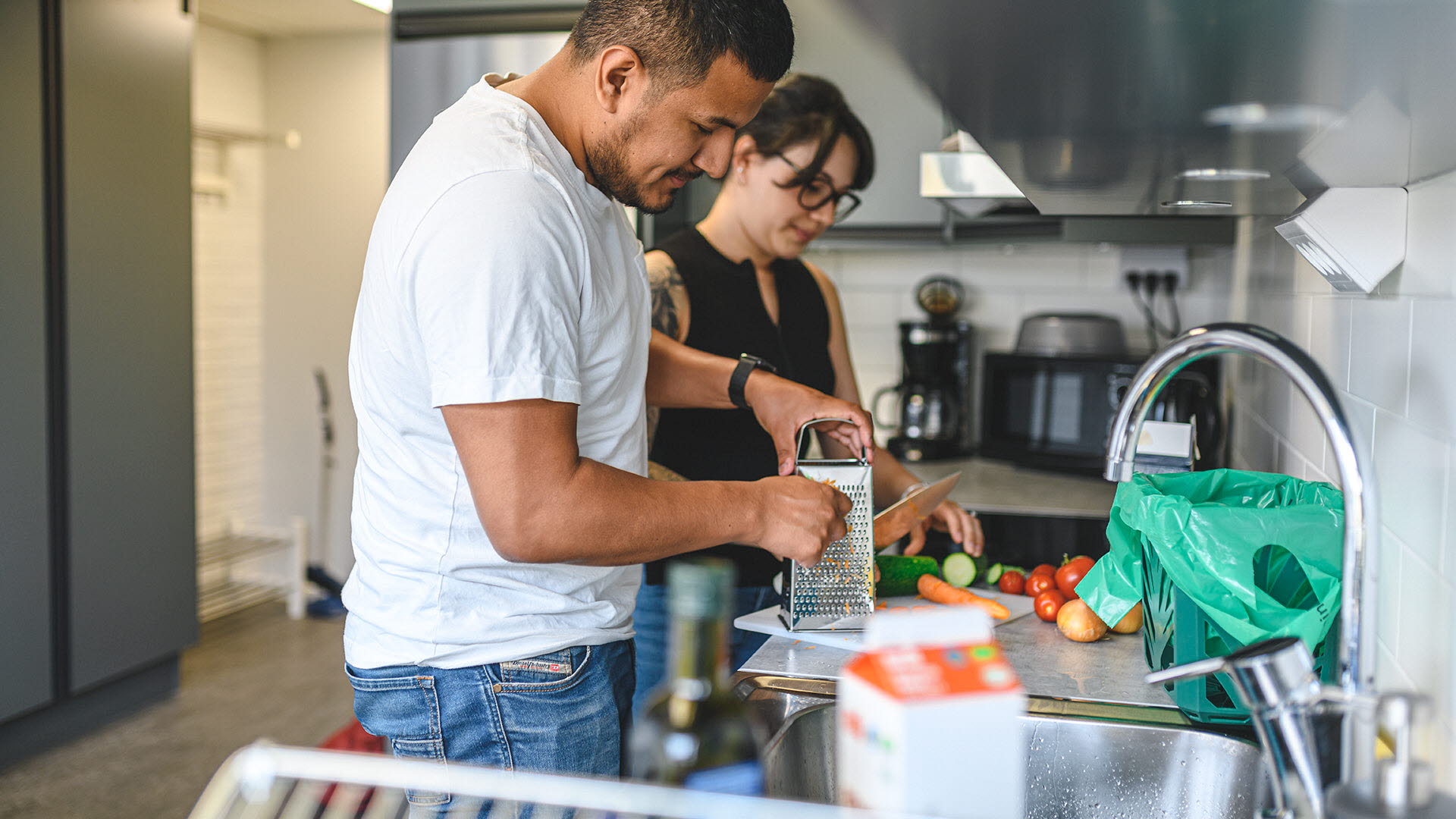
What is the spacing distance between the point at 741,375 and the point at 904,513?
29cm

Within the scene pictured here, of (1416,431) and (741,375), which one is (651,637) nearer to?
(741,375)

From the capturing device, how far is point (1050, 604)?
1.47 metres

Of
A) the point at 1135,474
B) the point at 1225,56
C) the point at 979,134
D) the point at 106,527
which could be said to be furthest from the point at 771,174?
the point at 106,527

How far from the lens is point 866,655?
549 millimetres

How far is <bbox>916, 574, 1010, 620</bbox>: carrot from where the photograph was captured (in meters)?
1.46

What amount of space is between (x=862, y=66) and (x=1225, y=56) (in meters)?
2.33

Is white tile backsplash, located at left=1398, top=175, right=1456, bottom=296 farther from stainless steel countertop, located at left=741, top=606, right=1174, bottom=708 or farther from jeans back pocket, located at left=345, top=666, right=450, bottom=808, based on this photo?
jeans back pocket, located at left=345, top=666, right=450, bottom=808

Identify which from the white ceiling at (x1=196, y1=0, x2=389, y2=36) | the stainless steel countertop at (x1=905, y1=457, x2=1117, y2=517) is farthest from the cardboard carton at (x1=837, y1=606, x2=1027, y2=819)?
the white ceiling at (x1=196, y1=0, x2=389, y2=36)

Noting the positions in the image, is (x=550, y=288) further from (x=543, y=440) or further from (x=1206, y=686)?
(x=1206, y=686)

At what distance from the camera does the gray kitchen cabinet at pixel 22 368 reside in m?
2.82

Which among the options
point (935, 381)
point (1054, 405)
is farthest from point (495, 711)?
point (935, 381)

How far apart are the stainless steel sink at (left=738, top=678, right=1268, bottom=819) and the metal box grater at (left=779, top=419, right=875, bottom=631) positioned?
25cm

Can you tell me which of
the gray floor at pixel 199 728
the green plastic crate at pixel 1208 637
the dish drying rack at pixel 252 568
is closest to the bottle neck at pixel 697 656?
the green plastic crate at pixel 1208 637

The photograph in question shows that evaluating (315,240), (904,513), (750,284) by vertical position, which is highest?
(315,240)
